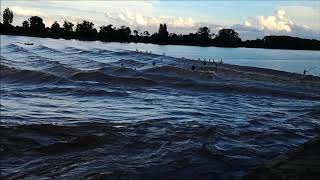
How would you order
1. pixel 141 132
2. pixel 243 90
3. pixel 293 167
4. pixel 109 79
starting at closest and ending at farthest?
pixel 293 167 → pixel 141 132 → pixel 243 90 → pixel 109 79

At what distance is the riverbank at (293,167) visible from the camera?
9419 millimetres

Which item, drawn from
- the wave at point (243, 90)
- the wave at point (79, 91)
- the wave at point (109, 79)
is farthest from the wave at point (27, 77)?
the wave at point (243, 90)

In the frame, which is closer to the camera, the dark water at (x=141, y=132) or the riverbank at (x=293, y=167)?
the riverbank at (x=293, y=167)

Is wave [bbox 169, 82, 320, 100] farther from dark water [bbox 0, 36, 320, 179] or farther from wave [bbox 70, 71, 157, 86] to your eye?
wave [bbox 70, 71, 157, 86]

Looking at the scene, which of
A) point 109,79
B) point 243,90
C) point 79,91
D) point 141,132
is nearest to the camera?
point 141,132

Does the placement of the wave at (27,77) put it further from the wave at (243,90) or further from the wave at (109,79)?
the wave at (243,90)

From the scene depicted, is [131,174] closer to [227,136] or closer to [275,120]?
[227,136]

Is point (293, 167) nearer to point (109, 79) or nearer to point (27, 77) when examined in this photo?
point (27, 77)

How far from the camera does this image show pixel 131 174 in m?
9.89

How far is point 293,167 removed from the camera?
1005cm

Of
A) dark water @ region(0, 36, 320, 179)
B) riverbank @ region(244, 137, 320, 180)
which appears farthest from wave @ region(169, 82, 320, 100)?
riverbank @ region(244, 137, 320, 180)

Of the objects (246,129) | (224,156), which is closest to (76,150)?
(224,156)

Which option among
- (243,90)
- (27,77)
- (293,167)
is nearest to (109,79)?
(27,77)

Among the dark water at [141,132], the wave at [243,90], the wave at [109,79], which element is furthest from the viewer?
the wave at [109,79]
